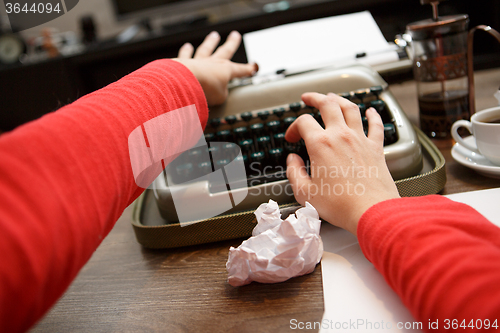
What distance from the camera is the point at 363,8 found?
1.34 metres

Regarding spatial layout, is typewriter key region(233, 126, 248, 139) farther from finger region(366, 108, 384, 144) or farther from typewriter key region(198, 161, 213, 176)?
finger region(366, 108, 384, 144)

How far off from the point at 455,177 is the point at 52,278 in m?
0.59

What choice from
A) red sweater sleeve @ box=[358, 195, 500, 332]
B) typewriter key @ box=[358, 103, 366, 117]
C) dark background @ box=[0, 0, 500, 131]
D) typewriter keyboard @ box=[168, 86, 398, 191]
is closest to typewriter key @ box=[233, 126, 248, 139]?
typewriter keyboard @ box=[168, 86, 398, 191]

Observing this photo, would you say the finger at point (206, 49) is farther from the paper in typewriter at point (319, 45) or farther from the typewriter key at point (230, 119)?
the typewriter key at point (230, 119)

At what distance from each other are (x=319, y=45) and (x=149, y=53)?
804mm

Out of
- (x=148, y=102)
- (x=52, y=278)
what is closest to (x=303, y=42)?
(x=148, y=102)

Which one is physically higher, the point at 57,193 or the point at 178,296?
the point at 57,193

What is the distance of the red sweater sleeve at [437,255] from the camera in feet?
0.98

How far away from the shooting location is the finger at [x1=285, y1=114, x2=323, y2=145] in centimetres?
A: 53

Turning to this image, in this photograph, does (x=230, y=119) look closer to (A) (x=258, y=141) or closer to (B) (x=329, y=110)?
(A) (x=258, y=141)

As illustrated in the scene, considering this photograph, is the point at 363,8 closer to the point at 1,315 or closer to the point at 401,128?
the point at 401,128

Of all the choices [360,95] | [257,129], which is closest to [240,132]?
[257,129]

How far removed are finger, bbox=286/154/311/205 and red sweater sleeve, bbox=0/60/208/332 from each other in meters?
0.22

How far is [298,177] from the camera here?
0.54 m
